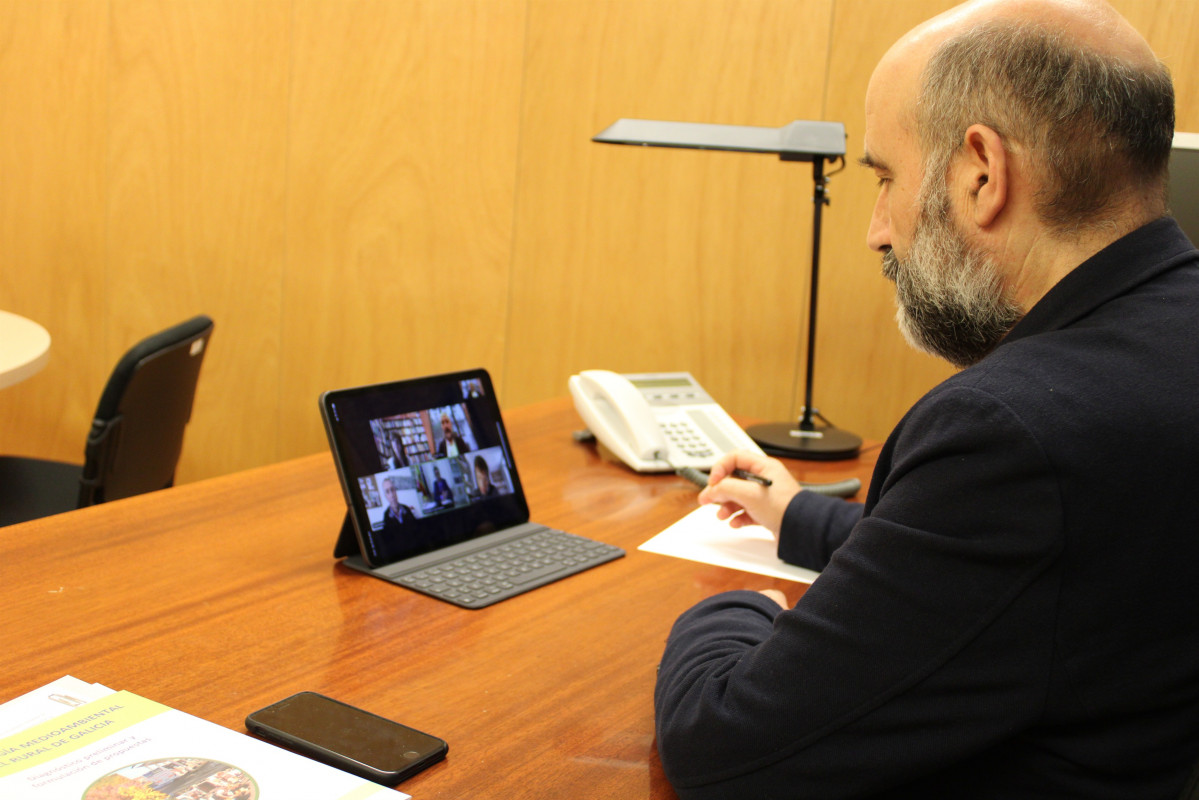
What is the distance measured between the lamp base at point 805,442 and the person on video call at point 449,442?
79 cm

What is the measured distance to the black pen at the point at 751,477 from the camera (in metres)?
1.38

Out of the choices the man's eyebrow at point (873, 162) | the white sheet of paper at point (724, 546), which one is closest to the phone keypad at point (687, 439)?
the white sheet of paper at point (724, 546)

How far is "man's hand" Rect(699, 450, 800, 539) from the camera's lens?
1358mm

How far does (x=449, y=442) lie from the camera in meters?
1.30

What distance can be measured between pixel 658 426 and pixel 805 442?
1.14 ft

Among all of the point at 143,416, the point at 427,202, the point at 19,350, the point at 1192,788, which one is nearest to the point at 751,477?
the point at 1192,788

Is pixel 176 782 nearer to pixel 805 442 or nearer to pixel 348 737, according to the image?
pixel 348 737

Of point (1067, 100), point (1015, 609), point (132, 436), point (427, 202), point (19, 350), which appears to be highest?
point (1067, 100)

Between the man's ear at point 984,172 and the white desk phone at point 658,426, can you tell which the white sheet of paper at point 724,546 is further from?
the man's ear at point 984,172

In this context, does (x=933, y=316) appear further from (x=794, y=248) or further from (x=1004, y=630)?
(x=794, y=248)

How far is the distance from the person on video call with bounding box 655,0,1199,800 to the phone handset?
0.88m

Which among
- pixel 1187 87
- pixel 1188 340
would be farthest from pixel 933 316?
pixel 1187 87

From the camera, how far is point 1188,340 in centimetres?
72

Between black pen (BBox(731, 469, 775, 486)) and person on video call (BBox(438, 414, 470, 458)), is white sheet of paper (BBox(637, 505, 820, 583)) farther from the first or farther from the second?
person on video call (BBox(438, 414, 470, 458))
